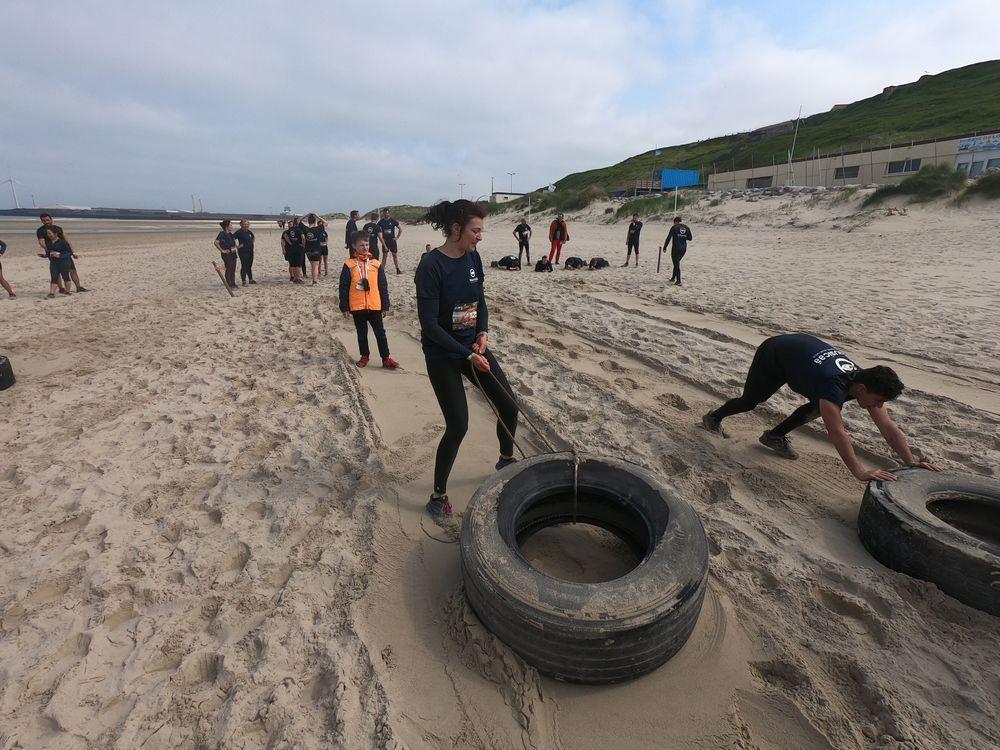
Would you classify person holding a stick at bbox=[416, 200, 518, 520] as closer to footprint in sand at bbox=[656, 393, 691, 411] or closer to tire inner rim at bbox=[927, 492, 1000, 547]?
footprint in sand at bbox=[656, 393, 691, 411]

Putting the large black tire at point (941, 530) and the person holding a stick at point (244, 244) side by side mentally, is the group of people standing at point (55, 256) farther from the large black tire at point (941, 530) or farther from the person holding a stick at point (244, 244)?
the large black tire at point (941, 530)

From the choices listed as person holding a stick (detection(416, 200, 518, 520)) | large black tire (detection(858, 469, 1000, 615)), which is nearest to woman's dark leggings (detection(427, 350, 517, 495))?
person holding a stick (detection(416, 200, 518, 520))

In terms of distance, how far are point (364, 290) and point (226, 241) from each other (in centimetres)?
831

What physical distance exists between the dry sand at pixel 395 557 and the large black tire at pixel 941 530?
0.39 feet

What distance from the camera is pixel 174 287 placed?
13.1 metres

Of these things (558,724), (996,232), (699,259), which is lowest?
(558,724)

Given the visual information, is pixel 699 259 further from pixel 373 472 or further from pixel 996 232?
pixel 373 472

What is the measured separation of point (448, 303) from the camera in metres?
3.10

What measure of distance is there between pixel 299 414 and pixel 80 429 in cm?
203

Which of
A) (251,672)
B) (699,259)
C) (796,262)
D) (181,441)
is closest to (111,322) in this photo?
(181,441)

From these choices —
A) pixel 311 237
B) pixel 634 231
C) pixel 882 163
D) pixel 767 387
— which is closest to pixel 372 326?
pixel 767 387

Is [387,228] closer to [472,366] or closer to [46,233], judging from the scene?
[46,233]

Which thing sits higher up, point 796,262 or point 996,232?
point 996,232

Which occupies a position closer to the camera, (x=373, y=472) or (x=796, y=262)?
(x=373, y=472)
